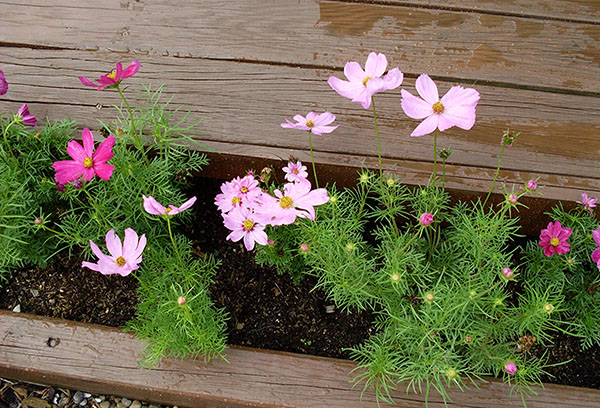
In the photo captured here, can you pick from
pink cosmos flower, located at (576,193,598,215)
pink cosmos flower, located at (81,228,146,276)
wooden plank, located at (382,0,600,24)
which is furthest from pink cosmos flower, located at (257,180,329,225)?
wooden plank, located at (382,0,600,24)

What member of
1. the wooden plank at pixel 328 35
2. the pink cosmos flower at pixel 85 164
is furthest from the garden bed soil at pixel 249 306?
the wooden plank at pixel 328 35

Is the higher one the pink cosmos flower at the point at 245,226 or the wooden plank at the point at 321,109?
the wooden plank at the point at 321,109

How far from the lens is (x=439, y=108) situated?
3.89 feet

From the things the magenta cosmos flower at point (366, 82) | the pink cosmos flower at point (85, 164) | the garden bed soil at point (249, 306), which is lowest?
the garden bed soil at point (249, 306)

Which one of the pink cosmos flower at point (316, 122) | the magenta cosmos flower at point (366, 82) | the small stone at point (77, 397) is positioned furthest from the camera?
the small stone at point (77, 397)

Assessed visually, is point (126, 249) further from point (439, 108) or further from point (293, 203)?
point (439, 108)

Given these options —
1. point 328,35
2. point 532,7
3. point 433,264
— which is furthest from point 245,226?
point 532,7

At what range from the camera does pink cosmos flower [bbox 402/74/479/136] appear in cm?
114

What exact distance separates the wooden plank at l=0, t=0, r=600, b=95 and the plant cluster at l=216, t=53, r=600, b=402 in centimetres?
45

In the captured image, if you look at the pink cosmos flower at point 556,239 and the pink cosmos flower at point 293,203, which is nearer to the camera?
the pink cosmos flower at point 293,203

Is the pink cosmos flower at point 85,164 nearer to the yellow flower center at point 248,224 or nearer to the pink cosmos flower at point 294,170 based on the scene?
the yellow flower center at point 248,224

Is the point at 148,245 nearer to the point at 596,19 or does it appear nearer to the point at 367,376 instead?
the point at 367,376

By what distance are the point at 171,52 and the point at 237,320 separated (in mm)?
1014

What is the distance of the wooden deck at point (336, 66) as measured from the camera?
1676mm
